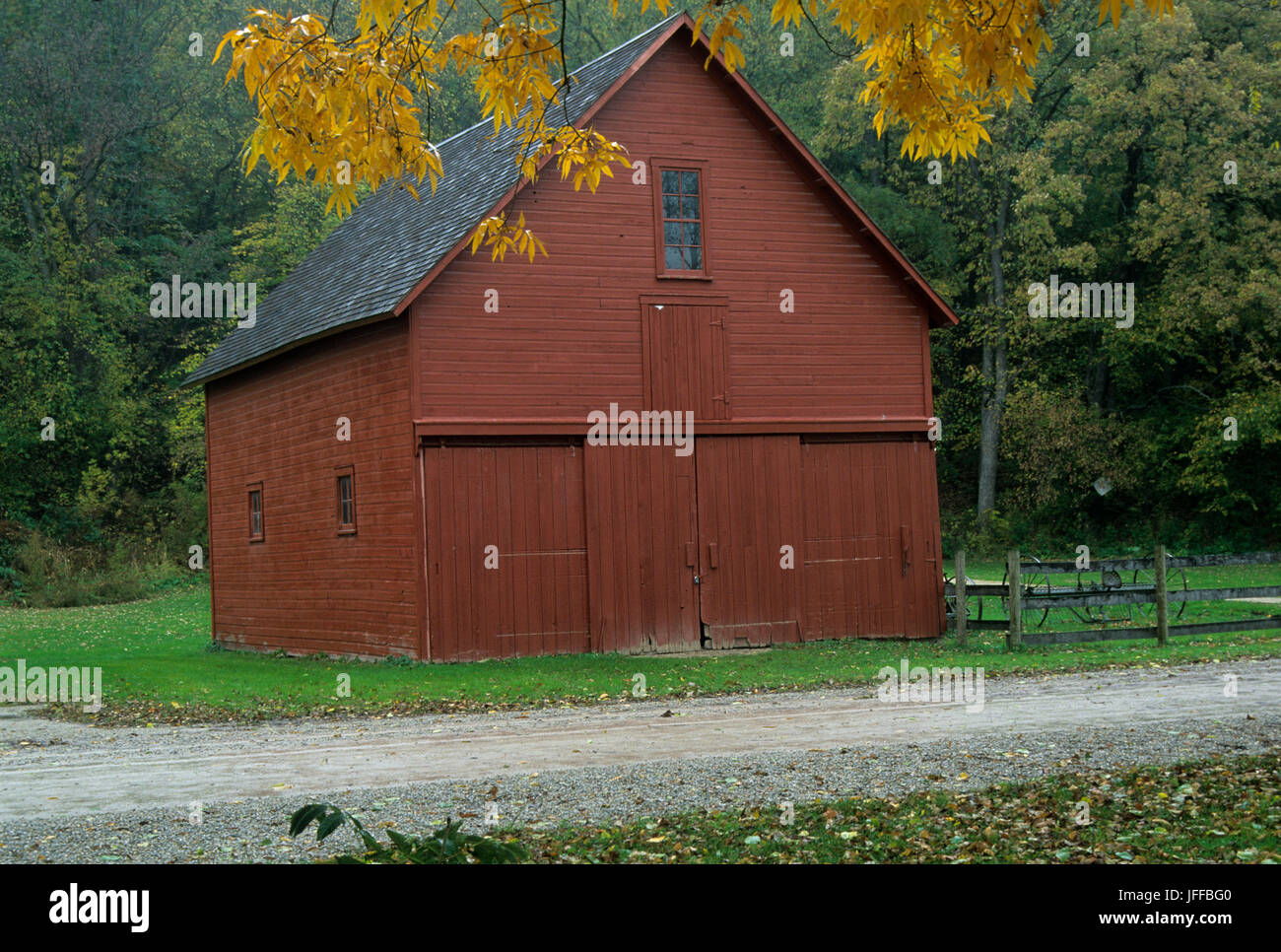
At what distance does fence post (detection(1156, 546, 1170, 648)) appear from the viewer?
18.0 metres

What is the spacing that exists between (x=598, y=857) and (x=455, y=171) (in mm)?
19111

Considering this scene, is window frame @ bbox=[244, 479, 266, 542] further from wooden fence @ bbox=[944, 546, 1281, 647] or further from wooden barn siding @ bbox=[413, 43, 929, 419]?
wooden fence @ bbox=[944, 546, 1281, 647]

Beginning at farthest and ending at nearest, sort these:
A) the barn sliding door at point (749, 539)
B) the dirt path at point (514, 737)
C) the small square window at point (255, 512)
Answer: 1. the small square window at point (255, 512)
2. the barn sliding door at point (749, 539)
3. the dirt path at point (514, 737)

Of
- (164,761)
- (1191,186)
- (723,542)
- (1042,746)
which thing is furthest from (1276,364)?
(164,761)

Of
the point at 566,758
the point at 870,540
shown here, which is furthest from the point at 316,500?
the point at 566,758

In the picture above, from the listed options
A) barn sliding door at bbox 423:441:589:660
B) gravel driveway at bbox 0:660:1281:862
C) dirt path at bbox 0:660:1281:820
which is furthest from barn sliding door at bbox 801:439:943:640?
gravel driveway at bbox 0:660:1281:862

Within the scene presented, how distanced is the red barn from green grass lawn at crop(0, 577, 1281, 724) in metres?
0.87

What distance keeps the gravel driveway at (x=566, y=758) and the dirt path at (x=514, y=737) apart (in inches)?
1.1

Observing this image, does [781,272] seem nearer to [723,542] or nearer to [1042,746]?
[723,542]

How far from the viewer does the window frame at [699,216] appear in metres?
20.9

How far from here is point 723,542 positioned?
826 inches

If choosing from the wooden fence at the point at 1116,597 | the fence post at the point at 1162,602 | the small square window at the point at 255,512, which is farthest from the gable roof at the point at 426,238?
the fence post at the point at 1162,602

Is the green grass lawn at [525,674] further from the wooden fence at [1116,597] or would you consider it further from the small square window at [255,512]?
the small square window at [255,512]

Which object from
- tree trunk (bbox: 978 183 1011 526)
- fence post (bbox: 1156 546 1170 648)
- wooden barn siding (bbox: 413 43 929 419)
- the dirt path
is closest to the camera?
the dirt path
